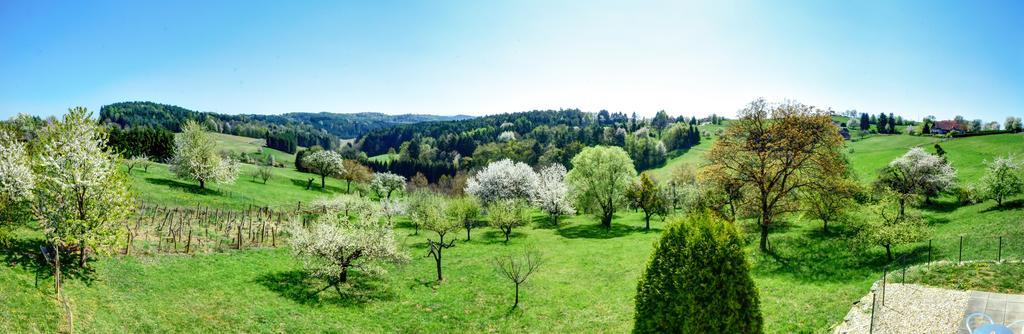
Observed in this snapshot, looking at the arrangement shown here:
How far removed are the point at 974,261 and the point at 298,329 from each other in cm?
3135

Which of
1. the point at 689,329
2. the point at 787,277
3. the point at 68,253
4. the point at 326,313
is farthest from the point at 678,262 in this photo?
the point at 68,253

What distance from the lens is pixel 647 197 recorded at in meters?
50.0

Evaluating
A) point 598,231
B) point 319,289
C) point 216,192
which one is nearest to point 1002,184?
point 598,231

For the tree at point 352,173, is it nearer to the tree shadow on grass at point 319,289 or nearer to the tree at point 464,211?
the tree at point 464,211

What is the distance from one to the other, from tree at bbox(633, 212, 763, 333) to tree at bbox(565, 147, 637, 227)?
124 feet

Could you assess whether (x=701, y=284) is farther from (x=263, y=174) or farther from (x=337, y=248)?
(x=263, y=174)

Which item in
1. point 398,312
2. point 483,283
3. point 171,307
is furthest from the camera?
point 483,283

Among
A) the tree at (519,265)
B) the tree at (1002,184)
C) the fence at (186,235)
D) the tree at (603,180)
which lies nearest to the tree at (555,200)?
the tree at (603,180)

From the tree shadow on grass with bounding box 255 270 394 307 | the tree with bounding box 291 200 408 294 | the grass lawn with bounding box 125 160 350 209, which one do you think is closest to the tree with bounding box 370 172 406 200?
the grass lawn with bounding box 125 160 350 209

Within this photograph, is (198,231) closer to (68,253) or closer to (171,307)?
(68,253)

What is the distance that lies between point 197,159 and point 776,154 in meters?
65.1

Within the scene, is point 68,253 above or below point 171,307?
above

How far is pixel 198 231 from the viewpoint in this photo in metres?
33.8

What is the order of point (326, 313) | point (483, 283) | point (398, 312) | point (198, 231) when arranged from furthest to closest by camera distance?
point (198, 231)
point (483, 283)
point (398, 312)
point (326, 313)
